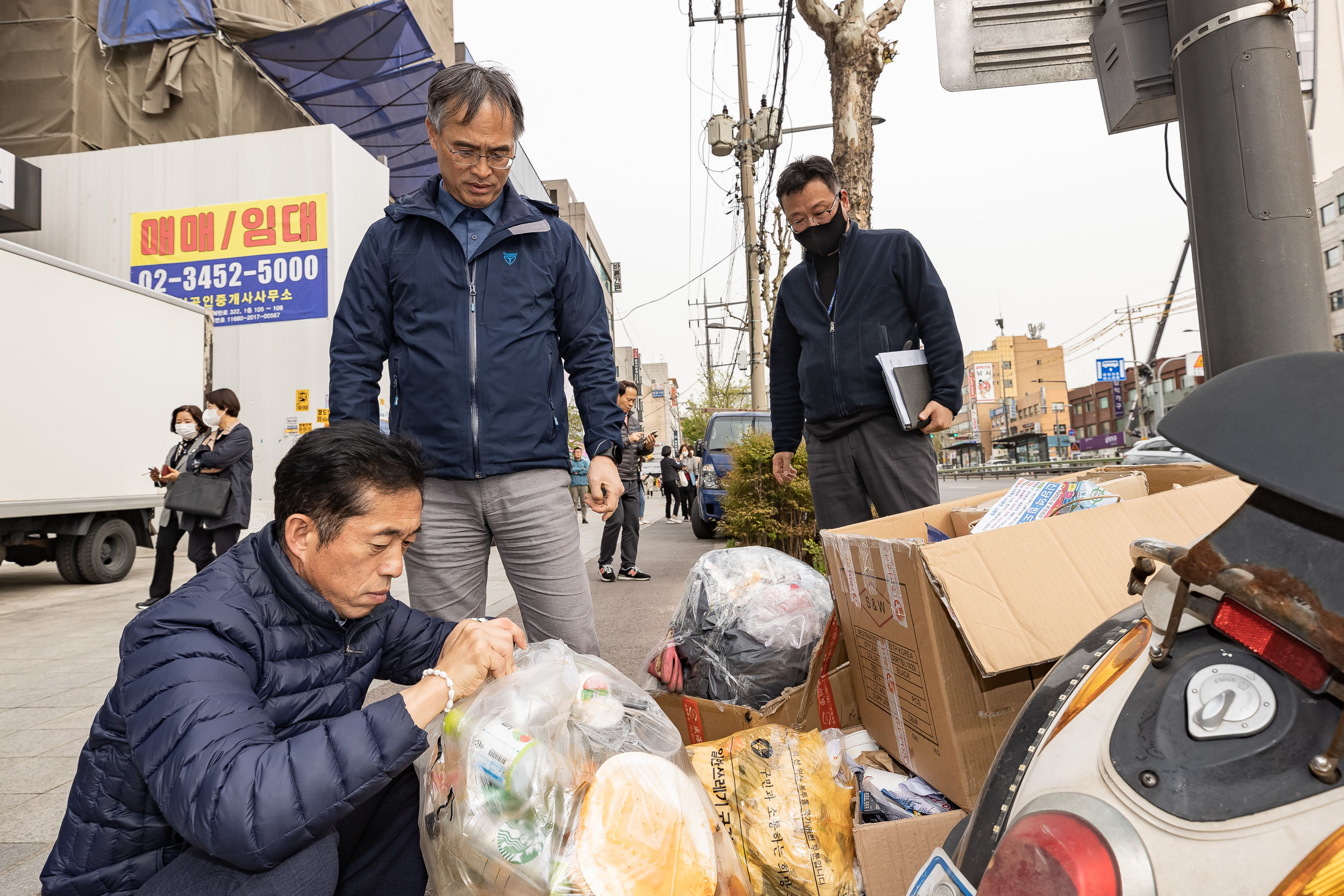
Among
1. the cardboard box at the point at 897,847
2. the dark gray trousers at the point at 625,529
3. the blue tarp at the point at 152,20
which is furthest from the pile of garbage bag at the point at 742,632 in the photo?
the blue tarp at the point at 152,20

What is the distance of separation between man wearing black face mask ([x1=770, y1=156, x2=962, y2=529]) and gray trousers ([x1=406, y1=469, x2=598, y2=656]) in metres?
1.29

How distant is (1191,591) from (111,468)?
10.1 meters

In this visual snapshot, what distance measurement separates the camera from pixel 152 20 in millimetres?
13188

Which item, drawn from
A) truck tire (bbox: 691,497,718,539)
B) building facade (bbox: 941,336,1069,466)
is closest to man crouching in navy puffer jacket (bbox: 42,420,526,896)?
truck tire (bbox: 691,497,718,539)

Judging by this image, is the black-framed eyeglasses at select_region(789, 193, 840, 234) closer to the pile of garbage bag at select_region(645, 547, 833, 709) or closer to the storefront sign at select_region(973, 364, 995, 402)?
the pile of garbage bag at select_region(645, 547, 833, 709)

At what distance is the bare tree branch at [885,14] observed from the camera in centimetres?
635

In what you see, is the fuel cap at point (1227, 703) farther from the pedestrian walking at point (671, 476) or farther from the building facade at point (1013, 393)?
the building facade at point (1013, 393)

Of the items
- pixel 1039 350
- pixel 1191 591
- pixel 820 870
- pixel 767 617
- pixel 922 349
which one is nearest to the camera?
pixel 1191 591

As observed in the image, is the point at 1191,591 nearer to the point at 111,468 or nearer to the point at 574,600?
the point at 574,600

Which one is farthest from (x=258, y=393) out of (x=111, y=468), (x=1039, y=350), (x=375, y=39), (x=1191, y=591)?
(x=1039, y=350)

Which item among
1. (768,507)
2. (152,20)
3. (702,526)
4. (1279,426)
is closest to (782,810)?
(1279,426)

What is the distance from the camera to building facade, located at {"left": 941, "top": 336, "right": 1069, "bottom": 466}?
84.7 meters

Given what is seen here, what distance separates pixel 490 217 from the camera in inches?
93.5

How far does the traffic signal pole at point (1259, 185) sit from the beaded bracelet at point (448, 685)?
2.26 meters
